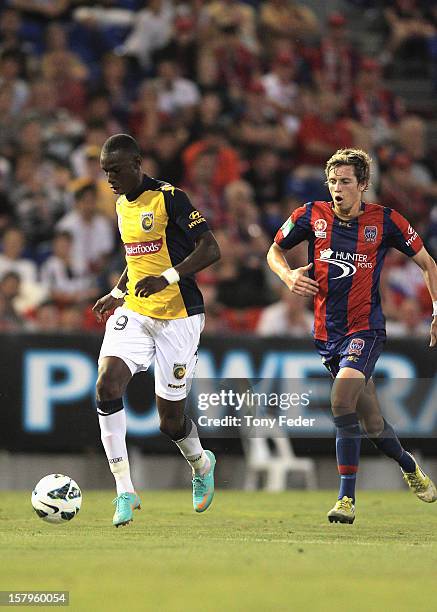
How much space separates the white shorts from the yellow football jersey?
2.9 inches

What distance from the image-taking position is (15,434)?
12.7 meters

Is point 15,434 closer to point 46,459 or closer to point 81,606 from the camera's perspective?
point 46,459

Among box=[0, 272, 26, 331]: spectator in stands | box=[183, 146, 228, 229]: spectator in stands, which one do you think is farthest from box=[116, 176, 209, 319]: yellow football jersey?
box=[183, 146, 228, 229]: spectator in stands

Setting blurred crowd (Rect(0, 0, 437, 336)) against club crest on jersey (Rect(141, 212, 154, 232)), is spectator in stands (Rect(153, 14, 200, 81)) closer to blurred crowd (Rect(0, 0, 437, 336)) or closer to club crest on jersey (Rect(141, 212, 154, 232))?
blurred crowd (Rect(0, 0, 437, 336))

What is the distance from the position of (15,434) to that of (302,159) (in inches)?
242

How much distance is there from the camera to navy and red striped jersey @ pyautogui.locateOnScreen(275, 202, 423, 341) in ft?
30.0

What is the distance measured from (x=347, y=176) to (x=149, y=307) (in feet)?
5.33

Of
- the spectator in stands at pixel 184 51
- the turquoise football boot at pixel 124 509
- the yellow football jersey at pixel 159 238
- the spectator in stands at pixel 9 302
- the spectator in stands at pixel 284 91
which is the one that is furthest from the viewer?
the spectator in stands at pixel 284 91

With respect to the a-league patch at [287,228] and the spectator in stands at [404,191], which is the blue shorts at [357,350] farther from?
the spectator in stands at [404,191]

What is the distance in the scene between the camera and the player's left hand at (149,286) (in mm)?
8141

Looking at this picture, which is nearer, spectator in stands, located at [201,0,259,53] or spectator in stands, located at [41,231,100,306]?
spectator in stands, located at [41,231,100,306]

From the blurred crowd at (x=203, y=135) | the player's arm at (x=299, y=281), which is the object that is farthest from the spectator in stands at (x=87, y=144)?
the player's arm at (x=299, y=281)

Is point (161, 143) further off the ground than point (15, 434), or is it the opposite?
point (161, 143)

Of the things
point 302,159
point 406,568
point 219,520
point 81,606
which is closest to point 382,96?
point 302,159
